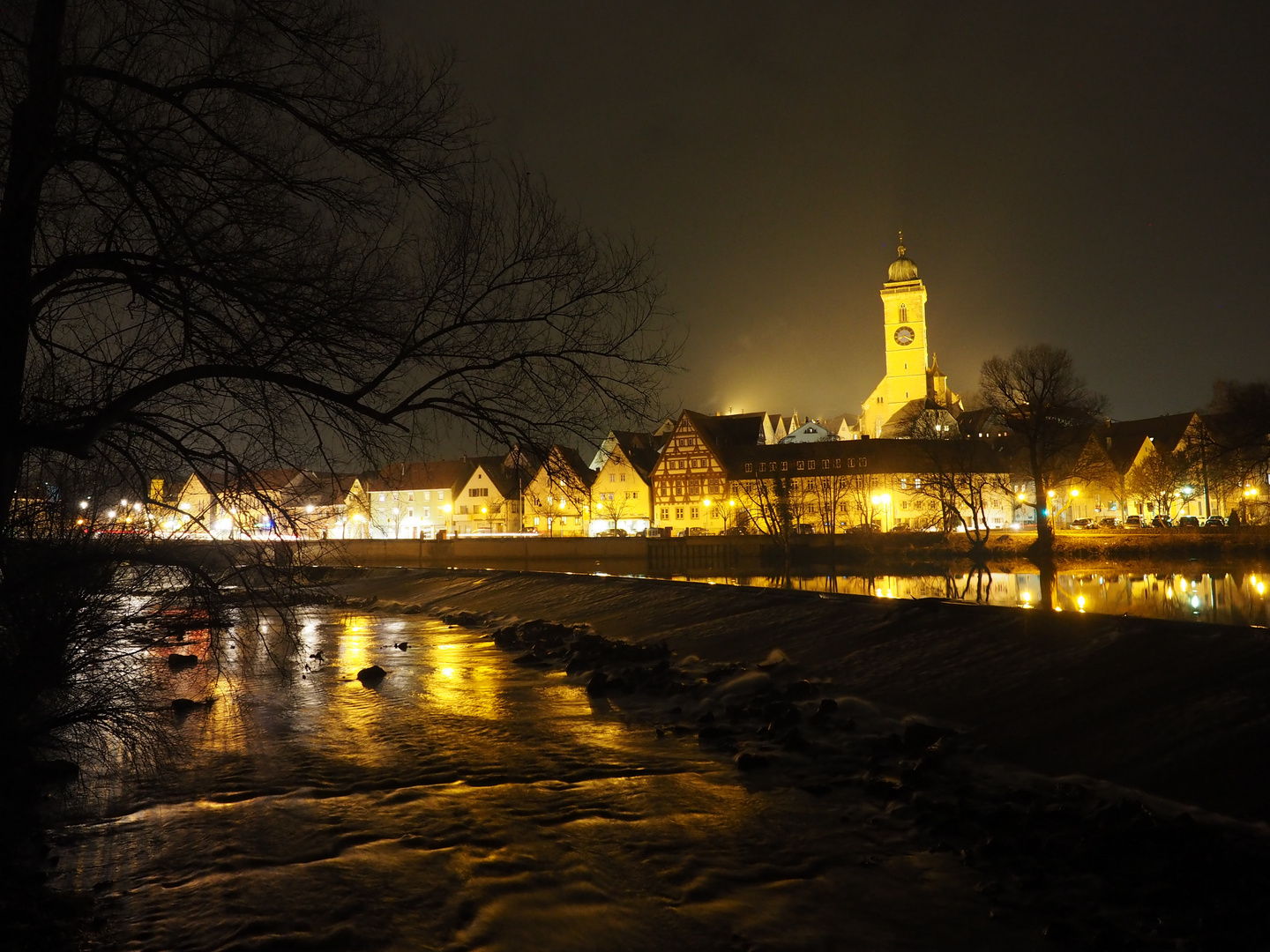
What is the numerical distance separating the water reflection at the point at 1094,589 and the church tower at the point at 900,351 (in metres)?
95.1

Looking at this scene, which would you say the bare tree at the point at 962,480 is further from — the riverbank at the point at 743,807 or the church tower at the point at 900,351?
the church tower at the point at 900,351

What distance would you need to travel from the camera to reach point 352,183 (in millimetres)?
6152

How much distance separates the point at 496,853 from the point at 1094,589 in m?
35.2

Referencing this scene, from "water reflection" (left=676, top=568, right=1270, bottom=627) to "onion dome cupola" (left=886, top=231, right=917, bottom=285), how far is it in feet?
369

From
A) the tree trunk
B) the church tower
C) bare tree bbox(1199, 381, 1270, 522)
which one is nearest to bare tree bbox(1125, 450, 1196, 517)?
bare tree bbox(1199, 381, 1270, 522)

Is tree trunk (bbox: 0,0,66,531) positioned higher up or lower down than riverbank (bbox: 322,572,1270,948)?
higher up

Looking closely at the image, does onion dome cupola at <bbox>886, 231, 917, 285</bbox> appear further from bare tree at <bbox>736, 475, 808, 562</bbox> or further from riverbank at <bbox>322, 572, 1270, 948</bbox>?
Answer: riverbank at <bbox>322, 572, 1270, 948</bbox>

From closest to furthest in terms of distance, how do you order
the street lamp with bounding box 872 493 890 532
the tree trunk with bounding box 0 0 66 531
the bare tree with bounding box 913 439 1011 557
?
the tree trunk with bounding box 0 0 66 531 → the bare tree with bounding box 913 439 1011 557 → the street lamp with bounding box 872 493 890 532

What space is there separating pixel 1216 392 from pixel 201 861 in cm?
8935

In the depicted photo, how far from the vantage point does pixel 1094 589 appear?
38.1 metres

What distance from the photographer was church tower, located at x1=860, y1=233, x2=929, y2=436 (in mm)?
146750

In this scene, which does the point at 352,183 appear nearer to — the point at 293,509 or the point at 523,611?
the point at 293,509

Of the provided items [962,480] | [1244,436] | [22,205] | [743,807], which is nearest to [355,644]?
[743,807]

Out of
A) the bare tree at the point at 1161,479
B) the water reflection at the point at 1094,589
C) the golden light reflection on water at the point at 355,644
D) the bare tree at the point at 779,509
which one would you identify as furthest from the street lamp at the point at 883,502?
the golden light reflection on water at the point at 355,644
